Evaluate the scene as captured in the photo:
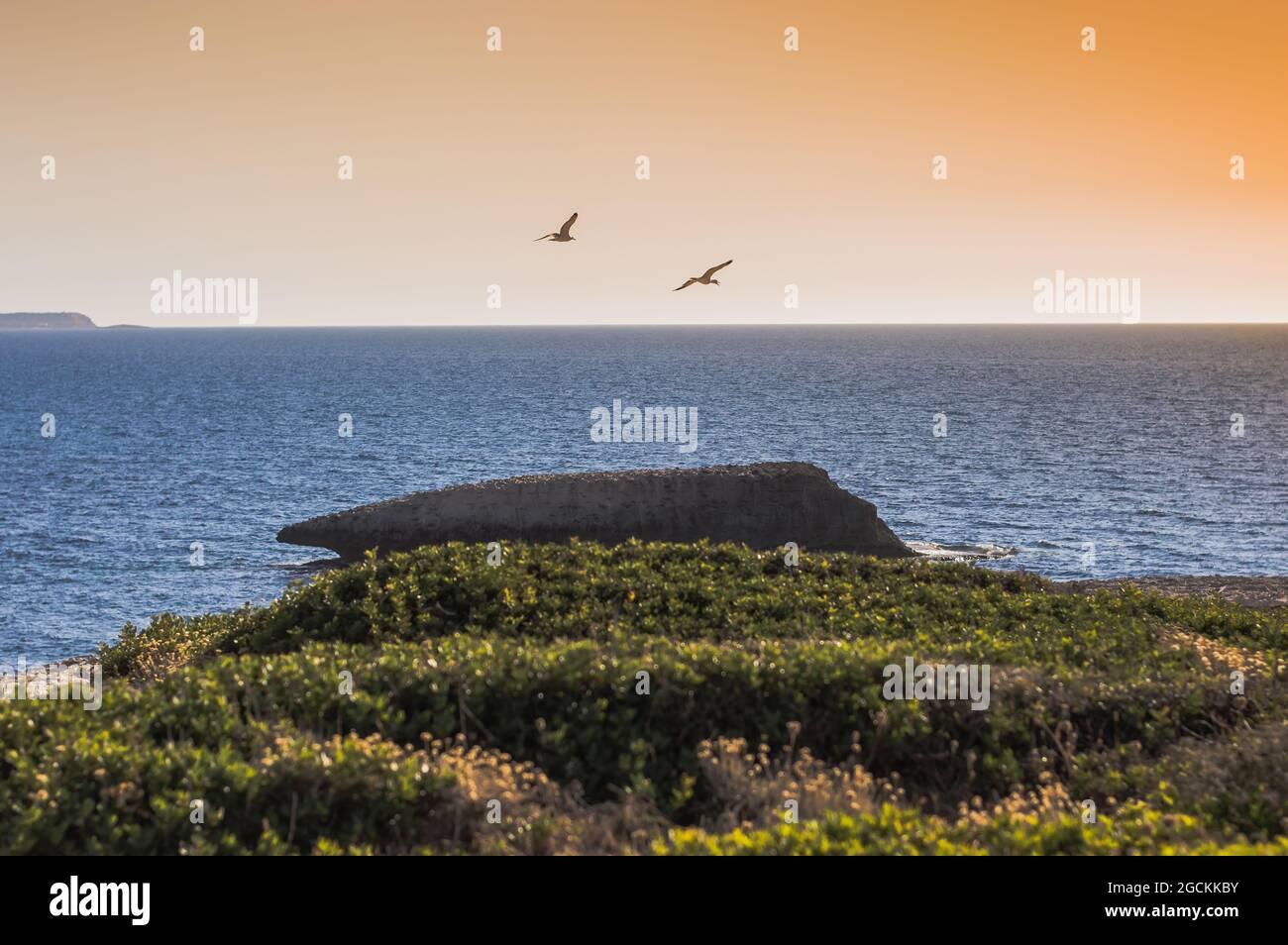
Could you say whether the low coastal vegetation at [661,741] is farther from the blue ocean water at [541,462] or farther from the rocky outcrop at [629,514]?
the blue ocean water at [541,462]

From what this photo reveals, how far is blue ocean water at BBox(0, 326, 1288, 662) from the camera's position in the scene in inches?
1735

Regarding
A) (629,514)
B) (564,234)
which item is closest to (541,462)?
(629,514)

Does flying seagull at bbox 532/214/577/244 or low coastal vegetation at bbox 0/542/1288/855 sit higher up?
flying seagull at bbox 532/214/577/244

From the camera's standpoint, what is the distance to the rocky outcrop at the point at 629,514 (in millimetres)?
40125

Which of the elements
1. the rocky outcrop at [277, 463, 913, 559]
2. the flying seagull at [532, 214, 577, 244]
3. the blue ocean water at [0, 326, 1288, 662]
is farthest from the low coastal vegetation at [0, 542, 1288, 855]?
the blue ocean water at [0, 326, 1288, 662]

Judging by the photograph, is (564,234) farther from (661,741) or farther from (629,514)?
(629,514)

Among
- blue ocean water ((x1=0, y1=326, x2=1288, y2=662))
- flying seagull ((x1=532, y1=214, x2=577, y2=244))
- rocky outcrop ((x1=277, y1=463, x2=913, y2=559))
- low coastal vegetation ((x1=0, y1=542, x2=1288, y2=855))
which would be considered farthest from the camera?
blue ocean water ((x1=0, y1=326, x2=1288, y2=662))

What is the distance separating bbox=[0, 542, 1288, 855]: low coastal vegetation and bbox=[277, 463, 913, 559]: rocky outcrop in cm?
2394

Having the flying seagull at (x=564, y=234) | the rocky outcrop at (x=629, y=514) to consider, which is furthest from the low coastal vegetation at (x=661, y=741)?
the rocky outcrop at (x=629, y=514)

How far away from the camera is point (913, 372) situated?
178125mm

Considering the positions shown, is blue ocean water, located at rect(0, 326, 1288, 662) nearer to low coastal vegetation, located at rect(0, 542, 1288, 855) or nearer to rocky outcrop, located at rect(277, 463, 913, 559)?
rocky outcrop, located at rect(277, 463, 913, 559)

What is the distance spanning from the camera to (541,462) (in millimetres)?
75688

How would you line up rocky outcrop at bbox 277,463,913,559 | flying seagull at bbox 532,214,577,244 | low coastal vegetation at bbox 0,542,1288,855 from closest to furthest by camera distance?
low coastal vegetation at bbox 0,542,1288,855 → flying seagull at bbox 532,214,577,244 → rocky outcrop at bbox 277,463,913,559

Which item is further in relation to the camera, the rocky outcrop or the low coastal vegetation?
the rocky outcrop
